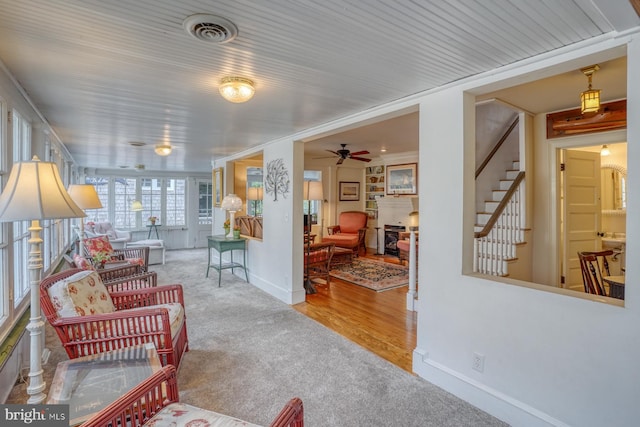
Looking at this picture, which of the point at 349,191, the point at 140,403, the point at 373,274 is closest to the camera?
the point at 140,403

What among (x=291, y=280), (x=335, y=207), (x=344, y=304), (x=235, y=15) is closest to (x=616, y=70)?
(x=235, y=15)

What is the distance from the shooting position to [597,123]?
126 inches

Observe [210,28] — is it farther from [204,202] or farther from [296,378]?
[204,202]

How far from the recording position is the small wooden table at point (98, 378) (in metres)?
1.51

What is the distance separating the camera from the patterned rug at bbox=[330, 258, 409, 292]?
16.9 feet

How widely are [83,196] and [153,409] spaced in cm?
291

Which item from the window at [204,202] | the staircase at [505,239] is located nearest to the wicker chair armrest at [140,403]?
the staircase at [505,239]

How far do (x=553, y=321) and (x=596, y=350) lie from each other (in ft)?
0.71

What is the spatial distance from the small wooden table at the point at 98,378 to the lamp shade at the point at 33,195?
2.88 feet

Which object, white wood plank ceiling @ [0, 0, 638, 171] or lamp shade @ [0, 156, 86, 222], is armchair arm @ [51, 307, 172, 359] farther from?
white wood plank ceiling @ [0, 0, 638, 171]

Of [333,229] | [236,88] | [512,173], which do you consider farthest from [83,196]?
[333,229]

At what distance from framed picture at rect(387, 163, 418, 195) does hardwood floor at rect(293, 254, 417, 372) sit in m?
2.95

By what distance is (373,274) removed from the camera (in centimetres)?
581

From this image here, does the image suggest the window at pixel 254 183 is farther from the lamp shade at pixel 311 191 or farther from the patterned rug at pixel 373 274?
the lamp shade at pixel 311 191
